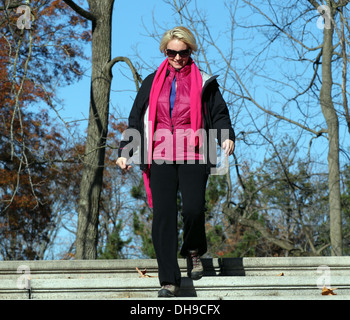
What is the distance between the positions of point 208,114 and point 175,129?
0.27m

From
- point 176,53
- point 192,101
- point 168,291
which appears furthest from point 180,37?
point 168,291

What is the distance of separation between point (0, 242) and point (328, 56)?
14.7m

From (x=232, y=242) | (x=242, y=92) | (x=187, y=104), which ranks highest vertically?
(x=242, y=92)

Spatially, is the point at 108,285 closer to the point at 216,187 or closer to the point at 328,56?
the point at 328,56

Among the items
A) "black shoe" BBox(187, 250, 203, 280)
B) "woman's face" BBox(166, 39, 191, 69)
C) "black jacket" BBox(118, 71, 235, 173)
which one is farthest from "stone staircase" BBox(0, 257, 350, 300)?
"woman's face" BBox(166, 39, 191, 69)

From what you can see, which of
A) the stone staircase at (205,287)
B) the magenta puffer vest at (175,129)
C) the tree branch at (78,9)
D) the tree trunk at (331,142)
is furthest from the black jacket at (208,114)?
the tree trunk at (331,142)

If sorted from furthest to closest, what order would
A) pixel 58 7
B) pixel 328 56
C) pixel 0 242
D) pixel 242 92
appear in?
pixel 0 242
pixel 58 7
pixel 242 92
pixel 328 56

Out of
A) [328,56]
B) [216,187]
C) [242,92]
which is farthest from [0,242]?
[328,56]

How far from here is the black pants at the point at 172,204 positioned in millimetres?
3861

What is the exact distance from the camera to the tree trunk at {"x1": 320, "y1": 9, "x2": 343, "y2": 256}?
386 inches

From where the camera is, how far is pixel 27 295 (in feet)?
13.5

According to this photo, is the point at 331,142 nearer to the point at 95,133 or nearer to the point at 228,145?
the point at 95,133

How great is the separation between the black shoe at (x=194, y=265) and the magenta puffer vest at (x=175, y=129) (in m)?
0.67

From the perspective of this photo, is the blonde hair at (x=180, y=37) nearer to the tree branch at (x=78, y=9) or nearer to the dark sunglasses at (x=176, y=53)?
the dark sunglasses at (x=176, y=53)
